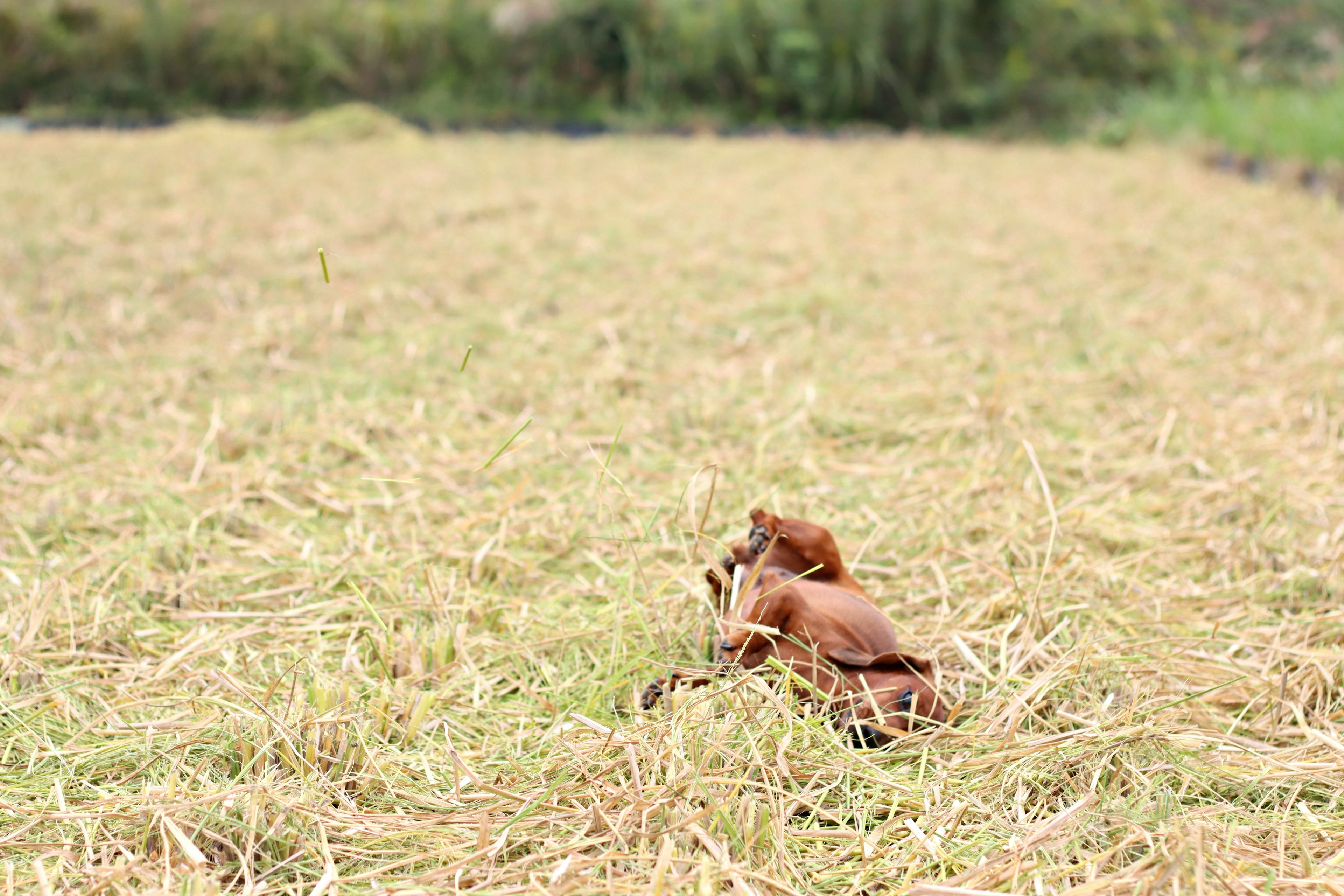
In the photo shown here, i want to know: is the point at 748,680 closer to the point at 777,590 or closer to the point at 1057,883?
the point at 777,590

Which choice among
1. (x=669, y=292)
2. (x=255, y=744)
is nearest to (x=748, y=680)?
(x=255, y=744)

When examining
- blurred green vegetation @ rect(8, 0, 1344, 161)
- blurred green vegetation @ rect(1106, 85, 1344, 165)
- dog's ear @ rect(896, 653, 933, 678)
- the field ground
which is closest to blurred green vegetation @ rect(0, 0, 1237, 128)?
blurred green vegetation @ rect(8, 0, 1344, 161)

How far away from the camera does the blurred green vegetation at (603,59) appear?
7035 millimetres

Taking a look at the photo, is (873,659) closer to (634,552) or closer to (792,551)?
(792,551)

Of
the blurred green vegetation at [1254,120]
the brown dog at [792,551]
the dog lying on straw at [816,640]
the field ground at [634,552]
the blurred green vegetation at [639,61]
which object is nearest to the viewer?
the field ground at [634,552]

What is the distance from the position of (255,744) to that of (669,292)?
2184 millimetres

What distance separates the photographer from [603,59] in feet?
24.3

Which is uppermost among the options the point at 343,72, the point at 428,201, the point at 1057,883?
the point at 343,72

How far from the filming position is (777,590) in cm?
114

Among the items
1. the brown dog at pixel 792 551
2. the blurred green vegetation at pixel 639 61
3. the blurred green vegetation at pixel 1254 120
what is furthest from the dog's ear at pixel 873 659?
the blurred green vegetation at pixel 639 61

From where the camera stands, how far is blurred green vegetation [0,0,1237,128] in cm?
704

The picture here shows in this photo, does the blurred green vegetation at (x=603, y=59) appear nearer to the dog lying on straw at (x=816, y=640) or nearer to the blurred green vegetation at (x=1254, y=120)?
the blurred green vegetation at (x=1254, y=120)

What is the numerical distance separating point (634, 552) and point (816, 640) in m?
0.24

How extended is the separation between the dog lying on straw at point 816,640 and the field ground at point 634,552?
0.15 ft
